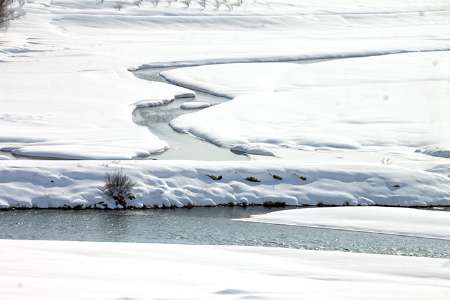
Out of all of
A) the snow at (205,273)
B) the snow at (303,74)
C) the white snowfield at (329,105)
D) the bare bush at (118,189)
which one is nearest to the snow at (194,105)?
the white snowfield at (329,105)

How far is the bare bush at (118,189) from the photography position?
19953 mm

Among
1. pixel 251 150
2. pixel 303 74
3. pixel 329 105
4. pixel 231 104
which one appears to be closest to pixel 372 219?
pixel 251 150

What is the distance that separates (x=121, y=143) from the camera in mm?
23531

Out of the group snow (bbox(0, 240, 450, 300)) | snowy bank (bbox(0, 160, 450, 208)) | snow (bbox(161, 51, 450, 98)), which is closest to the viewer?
snow (bbox(0, 240, 450, 300))

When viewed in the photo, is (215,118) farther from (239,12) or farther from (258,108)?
(239,12)

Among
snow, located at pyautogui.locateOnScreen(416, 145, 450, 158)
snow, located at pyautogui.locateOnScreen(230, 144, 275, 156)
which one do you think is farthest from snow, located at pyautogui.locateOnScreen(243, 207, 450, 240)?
snow, located at pyautogui.locateOnScreen(416, 145, 450, 158)

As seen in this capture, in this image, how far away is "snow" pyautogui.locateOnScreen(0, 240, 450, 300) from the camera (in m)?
9.30

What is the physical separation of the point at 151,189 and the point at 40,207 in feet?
8.05

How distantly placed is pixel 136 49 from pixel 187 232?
94.0ft

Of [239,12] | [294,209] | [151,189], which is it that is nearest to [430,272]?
[294,209]

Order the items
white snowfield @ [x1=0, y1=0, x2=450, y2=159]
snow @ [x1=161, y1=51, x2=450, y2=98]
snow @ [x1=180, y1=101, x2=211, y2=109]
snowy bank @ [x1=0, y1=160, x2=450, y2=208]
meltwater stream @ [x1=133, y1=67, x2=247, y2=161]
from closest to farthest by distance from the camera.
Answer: snowy bank @ [x1=0, y1=160, x2=450, y2=208], meltwater stream @ [x1=133, y1=67, x2=247, y2=161], white snowfield @ [x1=0, y1=0, x2=450, y2=159], snow @ [x1=180, y1=101, x2=211, y2=109], snow @ [x1=161, y1=51, x2=450, y2=98]

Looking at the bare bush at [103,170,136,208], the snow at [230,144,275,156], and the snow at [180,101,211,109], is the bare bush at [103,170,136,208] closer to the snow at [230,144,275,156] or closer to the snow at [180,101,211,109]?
the snow at [230,144,275,156]

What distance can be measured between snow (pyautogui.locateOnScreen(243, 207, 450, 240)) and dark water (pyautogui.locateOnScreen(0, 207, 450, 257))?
0.35 meters

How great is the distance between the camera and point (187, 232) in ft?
58.2
